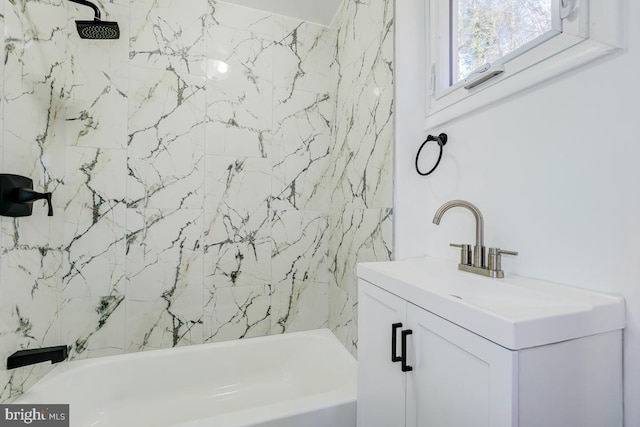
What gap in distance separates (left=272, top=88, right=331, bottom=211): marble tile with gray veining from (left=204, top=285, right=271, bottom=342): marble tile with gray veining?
0.61 metres

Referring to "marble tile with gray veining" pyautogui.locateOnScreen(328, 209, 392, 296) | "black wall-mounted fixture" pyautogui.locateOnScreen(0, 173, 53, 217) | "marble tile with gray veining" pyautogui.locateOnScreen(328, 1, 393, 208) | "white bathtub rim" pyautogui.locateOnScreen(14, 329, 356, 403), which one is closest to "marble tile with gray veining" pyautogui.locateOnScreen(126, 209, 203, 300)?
"white bathtub rim" pyautogui.locateOnScreen(14, 329, 356, 403)

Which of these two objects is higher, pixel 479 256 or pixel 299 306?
pixel 479 256

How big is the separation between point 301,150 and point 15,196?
1.45 meters

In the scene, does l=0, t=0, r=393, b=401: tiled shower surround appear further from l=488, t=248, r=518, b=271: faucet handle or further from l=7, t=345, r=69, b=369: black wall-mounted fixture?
l=488, t=248, r=518, b=271: faucet handle

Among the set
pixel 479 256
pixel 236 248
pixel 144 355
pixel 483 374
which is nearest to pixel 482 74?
pixel 479 256

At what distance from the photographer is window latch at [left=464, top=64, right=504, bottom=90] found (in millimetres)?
881

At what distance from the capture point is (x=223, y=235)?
1.81 m

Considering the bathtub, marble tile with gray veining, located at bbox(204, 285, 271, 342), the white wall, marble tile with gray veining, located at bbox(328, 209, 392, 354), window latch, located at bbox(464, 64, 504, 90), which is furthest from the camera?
marble tile with gray veining, located at bbox(204, 285, 271, 342)

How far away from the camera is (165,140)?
1.70 m

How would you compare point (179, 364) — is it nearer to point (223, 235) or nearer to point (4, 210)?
point (223, 235)

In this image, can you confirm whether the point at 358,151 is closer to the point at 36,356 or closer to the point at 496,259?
the point at 496,259

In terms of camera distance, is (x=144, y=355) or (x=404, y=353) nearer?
(x=404, y=353)

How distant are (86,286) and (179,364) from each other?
2.26 ft

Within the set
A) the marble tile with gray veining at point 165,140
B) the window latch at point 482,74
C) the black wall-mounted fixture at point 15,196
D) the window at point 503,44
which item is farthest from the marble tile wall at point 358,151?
the black wall-mounted fixture at point 15,196
